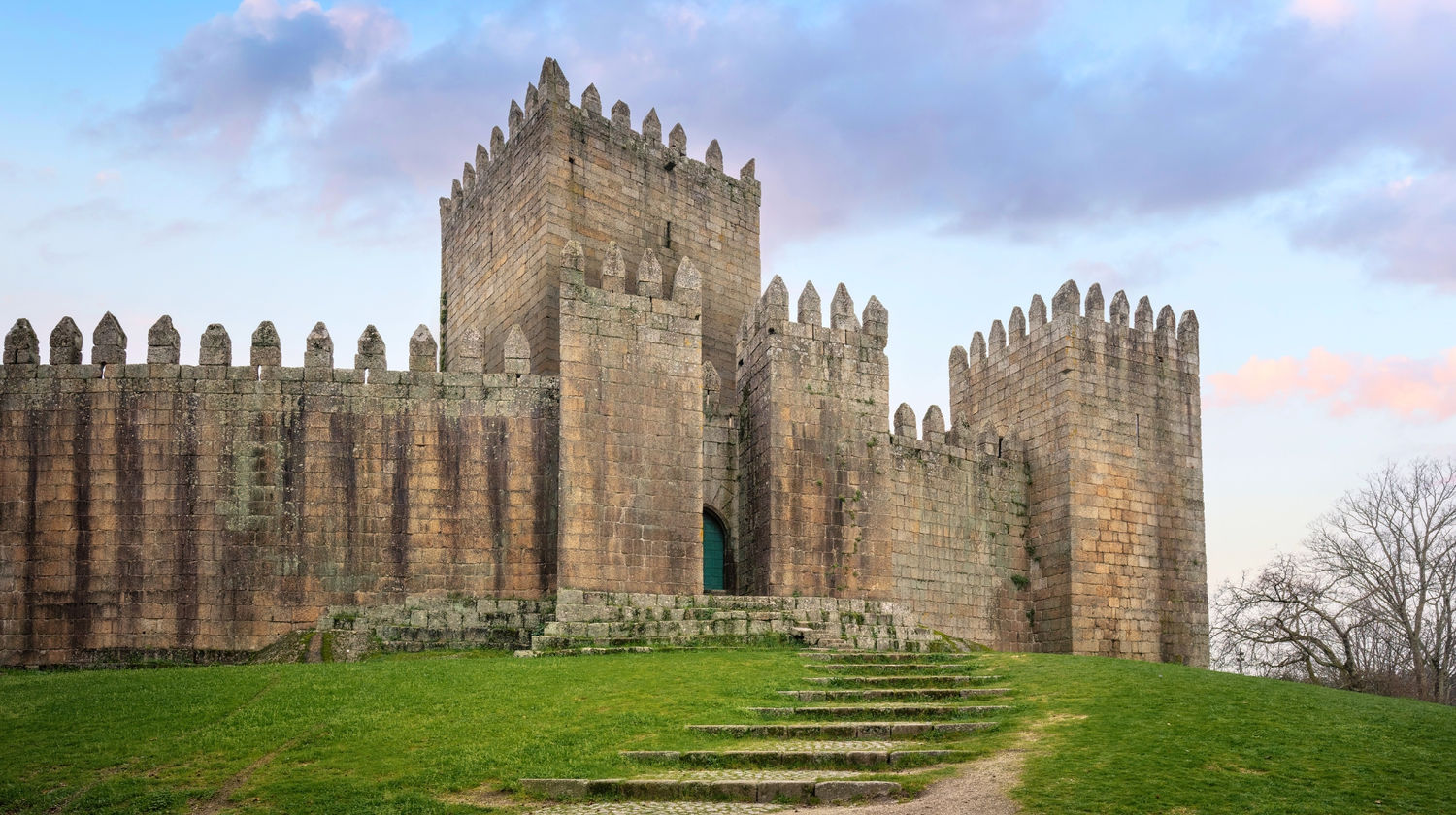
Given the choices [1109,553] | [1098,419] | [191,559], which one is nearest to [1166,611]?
[1109,553]

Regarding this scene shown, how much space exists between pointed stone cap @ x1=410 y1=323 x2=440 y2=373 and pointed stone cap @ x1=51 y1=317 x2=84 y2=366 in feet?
16.7

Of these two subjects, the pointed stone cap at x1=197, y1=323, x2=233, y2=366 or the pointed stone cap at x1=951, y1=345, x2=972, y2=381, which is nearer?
the pointed stone cap at x1=197, y1=323, x2=233, y2=366

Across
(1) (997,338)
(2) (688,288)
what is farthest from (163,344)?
(1) (997,338)

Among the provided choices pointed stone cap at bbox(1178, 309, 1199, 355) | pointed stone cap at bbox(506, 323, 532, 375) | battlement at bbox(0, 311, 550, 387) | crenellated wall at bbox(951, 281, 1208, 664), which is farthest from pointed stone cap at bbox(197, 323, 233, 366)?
pointed stone cap at bbox(1178, 309, 1199, 355)

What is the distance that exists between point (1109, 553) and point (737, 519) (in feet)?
27.2

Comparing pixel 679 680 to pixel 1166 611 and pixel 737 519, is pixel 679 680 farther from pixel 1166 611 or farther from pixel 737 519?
pixel 1166 611

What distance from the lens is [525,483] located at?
68.6ft

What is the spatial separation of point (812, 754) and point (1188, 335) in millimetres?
19544

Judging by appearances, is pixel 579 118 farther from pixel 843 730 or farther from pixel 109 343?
pixel 843 730

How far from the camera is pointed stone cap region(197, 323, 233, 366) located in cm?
2045

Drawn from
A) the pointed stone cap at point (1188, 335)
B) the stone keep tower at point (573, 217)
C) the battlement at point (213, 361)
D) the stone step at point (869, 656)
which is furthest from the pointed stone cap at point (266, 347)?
the pointed stone cap at point (1188, 335)

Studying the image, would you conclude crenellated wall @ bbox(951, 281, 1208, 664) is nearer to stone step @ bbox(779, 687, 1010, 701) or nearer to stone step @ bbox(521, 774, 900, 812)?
stone step @ bbox(779, 687, 1010, 701)

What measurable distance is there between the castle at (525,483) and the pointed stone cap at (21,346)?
44 mm

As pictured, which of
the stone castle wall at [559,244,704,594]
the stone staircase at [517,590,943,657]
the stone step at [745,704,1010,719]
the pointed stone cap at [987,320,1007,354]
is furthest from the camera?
the pointed stone cap at [987,320,1007,354]
